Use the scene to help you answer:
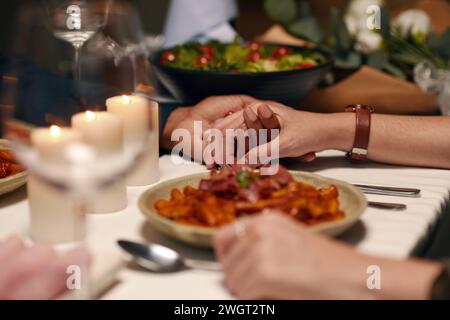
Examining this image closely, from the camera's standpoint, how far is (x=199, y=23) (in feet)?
7.23

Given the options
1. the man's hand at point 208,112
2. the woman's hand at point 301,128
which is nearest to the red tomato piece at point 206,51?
the man's hand at point 208,112

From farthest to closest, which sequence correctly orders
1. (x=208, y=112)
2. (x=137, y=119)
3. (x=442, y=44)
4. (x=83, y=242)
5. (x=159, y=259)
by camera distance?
(x=442, y=44) < (x=208, y=112) < (x=137, y=119) < (x=159, y=259) < (x=83, y=242)

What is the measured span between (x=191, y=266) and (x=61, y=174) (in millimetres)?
309

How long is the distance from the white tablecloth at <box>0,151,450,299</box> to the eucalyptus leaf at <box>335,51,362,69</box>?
2.28 feet

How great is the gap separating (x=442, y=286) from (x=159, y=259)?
1.17ft

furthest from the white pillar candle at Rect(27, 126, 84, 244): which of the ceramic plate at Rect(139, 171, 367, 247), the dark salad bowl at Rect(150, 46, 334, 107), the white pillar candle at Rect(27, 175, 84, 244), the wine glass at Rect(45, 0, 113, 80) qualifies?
the dark salad bowl at Rect(150, 46, 334, 107)

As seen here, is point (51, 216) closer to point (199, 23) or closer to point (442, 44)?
point (199, 23)

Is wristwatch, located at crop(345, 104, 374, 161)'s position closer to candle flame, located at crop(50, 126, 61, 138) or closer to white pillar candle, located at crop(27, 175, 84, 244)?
white pillar candle, located at crop(27, 175, 84, 244)

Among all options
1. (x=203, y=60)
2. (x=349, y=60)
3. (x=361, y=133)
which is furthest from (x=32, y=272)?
(x=349, y=60)

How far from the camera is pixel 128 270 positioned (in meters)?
0.90

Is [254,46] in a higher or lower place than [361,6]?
lower

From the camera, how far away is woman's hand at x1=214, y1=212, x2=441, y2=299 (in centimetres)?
74
